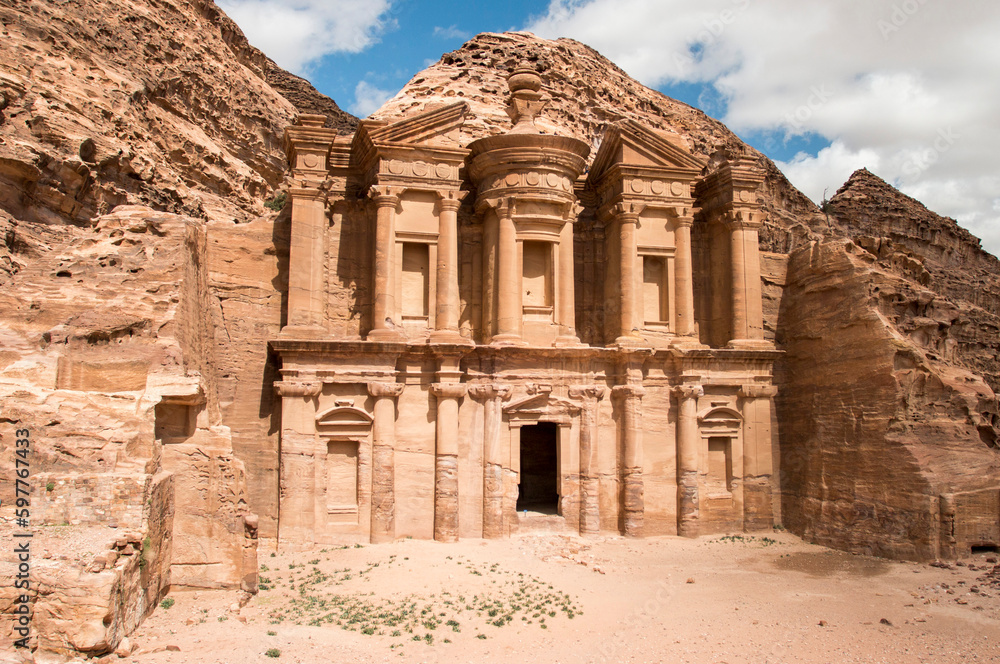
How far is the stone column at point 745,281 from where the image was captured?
73.1 ft

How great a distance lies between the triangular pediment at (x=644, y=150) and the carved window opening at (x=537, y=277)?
11.3 ft

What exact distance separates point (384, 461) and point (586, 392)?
5696 mm

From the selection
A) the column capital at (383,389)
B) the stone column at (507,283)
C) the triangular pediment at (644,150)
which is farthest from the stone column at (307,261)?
the triangular pediment at (644,150)

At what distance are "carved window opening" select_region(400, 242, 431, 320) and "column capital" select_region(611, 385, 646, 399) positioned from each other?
568 cm

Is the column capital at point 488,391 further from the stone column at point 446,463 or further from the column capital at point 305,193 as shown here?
the column capital at point 305,193

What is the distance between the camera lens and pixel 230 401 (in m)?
19.0

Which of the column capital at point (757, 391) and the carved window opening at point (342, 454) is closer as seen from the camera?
the carved window opening at point (342, 454)

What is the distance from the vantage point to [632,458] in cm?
2034

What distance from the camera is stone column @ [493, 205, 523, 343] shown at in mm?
20047

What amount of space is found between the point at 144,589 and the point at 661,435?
46.8ft

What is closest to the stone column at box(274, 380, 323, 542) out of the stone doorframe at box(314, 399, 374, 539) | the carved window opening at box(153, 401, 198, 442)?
the stone doorframe at box(314, 399, 374, 539)

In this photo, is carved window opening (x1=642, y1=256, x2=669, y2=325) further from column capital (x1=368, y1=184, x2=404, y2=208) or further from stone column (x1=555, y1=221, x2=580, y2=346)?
column capital (x1=368, y1=184, x2=404, y2=208)

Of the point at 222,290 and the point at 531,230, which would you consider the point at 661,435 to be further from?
the point at 222,290

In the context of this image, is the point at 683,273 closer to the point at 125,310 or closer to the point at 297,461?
the point at 297,461
